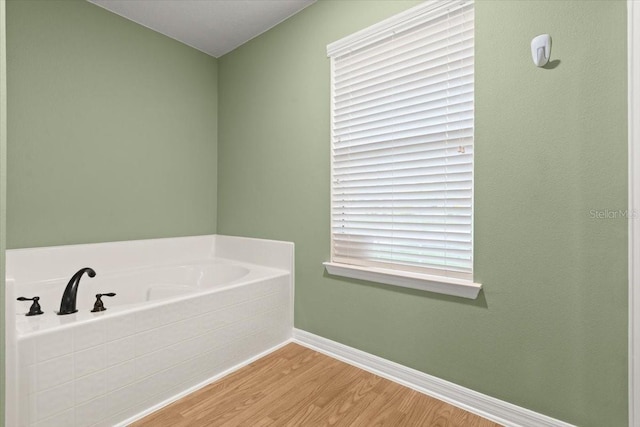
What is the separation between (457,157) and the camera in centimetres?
158

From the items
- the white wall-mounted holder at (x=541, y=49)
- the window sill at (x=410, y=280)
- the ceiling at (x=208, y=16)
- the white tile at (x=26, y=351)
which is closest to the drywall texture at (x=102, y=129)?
the ceiling at (x=208, y=16)

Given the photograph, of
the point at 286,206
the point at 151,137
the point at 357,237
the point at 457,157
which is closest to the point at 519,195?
the point at 457,157

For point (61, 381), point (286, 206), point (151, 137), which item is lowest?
point (61, 381)

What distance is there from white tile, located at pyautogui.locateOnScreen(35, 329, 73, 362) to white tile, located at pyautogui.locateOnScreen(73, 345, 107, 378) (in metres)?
0.05

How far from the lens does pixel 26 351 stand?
1137mm

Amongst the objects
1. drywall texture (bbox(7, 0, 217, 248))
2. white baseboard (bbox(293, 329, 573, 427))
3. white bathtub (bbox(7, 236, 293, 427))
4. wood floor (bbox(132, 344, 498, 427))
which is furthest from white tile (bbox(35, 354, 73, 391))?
white baseboard (bbox(293, 329, 573, 427))

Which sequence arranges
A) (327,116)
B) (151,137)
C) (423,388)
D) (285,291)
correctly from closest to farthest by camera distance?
(423,388), (327,116), (285,291), (151,137)

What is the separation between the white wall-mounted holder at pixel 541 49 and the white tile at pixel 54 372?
2276 mm

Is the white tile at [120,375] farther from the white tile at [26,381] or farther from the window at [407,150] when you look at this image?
the window at [407,150]

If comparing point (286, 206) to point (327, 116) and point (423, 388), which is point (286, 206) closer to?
point (327, 116)

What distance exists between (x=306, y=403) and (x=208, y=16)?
266cm

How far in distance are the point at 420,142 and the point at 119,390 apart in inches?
74.3

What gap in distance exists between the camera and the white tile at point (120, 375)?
134 cm

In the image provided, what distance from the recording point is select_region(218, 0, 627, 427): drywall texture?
1.21 metres
